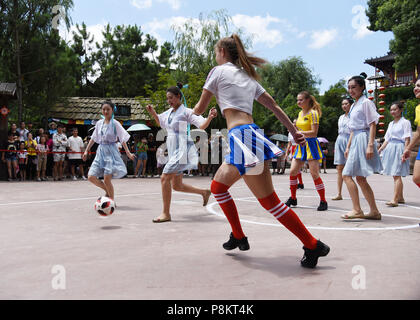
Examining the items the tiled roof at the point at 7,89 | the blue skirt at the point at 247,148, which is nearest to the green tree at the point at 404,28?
the tiled roof at the point at 7,89

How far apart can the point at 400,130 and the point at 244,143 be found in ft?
18.4

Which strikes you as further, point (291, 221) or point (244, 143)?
point (244, 143)

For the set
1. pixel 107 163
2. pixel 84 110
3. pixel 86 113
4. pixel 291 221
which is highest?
pixel 84 110

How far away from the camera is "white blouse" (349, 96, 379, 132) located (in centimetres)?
563

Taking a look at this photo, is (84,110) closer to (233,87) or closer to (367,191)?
(367,191)

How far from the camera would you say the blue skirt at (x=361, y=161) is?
561 cm

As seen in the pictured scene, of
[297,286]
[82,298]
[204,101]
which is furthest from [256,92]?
[82,298]

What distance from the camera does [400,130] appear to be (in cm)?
789

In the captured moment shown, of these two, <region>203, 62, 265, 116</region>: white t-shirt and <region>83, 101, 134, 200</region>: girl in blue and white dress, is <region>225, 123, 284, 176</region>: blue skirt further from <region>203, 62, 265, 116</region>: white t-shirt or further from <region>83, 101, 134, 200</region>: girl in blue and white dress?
<region>83, 101, 134, 200</region>: girl in blue and white dress

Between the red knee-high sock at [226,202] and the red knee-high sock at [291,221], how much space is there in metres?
0.40

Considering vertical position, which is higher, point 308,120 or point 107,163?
point 308,120

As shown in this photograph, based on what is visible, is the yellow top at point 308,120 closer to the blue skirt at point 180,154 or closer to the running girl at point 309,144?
the running girl at point 309,144

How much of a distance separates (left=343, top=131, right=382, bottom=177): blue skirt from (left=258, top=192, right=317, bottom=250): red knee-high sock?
257cm

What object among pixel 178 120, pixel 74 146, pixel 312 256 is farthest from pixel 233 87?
pixel 74 146
